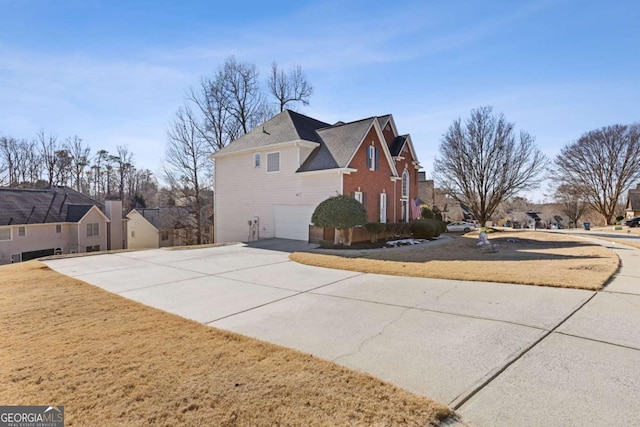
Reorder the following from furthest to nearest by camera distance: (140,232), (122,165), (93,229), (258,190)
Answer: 1. (122,165)
2. (140,232)
3. (93,229)
4. (258,190)

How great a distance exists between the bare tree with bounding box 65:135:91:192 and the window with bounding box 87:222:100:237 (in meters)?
20.3

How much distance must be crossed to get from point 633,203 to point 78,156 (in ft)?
264

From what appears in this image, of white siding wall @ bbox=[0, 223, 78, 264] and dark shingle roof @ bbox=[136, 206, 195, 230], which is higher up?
dark shingle roof @ bbox=[136, 206, 195, 230]

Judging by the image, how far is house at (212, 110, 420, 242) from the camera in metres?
17.9

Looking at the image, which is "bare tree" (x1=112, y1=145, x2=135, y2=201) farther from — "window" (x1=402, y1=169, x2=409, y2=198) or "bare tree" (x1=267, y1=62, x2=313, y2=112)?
"window" (x1=402, y1=169, x2=409, y2=198)

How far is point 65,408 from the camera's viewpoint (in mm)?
2717

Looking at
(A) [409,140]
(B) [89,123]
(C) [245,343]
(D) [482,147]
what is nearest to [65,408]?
(C) [245,343]

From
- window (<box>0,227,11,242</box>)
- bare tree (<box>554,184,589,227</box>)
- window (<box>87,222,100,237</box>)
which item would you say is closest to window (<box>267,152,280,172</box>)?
window (<box>87,222,100,237</box>)

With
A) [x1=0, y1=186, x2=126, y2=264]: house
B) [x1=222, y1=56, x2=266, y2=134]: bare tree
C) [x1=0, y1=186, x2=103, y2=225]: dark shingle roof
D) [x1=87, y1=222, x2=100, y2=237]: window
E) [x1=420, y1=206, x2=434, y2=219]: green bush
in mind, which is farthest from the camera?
[x1=222, y1=56, x2=266, y2=134]: bare tree

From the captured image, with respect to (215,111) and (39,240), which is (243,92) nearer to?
(215,111)

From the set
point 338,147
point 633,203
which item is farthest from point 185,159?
point 633,203

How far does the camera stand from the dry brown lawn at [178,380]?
2604 millimetres

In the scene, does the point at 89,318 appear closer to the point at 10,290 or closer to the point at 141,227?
the point at 10,290

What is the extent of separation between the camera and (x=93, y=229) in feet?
98.9
